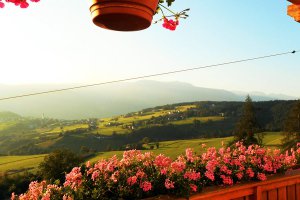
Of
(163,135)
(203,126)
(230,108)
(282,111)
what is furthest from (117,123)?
(282,111)

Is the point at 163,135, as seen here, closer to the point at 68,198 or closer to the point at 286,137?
the point at 286,137

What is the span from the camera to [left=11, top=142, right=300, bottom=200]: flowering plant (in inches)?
124

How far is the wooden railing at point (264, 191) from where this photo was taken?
3578 mm

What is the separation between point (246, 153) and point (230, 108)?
3994 inches

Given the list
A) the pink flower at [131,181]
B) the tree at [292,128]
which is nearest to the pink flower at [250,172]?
the pink flower at [131,181]

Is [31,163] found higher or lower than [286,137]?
lower

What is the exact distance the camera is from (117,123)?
4043 inches

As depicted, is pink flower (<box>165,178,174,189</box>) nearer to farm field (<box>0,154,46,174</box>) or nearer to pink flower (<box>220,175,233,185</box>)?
pink flower (<box>220,175,233,185</box>)

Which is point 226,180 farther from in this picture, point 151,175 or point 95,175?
point 95,175

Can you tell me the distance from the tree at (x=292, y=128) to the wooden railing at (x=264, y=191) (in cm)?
5110

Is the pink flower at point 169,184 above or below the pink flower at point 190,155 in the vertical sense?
below

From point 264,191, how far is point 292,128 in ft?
180

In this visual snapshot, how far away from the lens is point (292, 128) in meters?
54.8

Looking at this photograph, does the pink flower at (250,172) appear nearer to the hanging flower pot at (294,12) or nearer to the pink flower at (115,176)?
the pink flower at (115,176)
